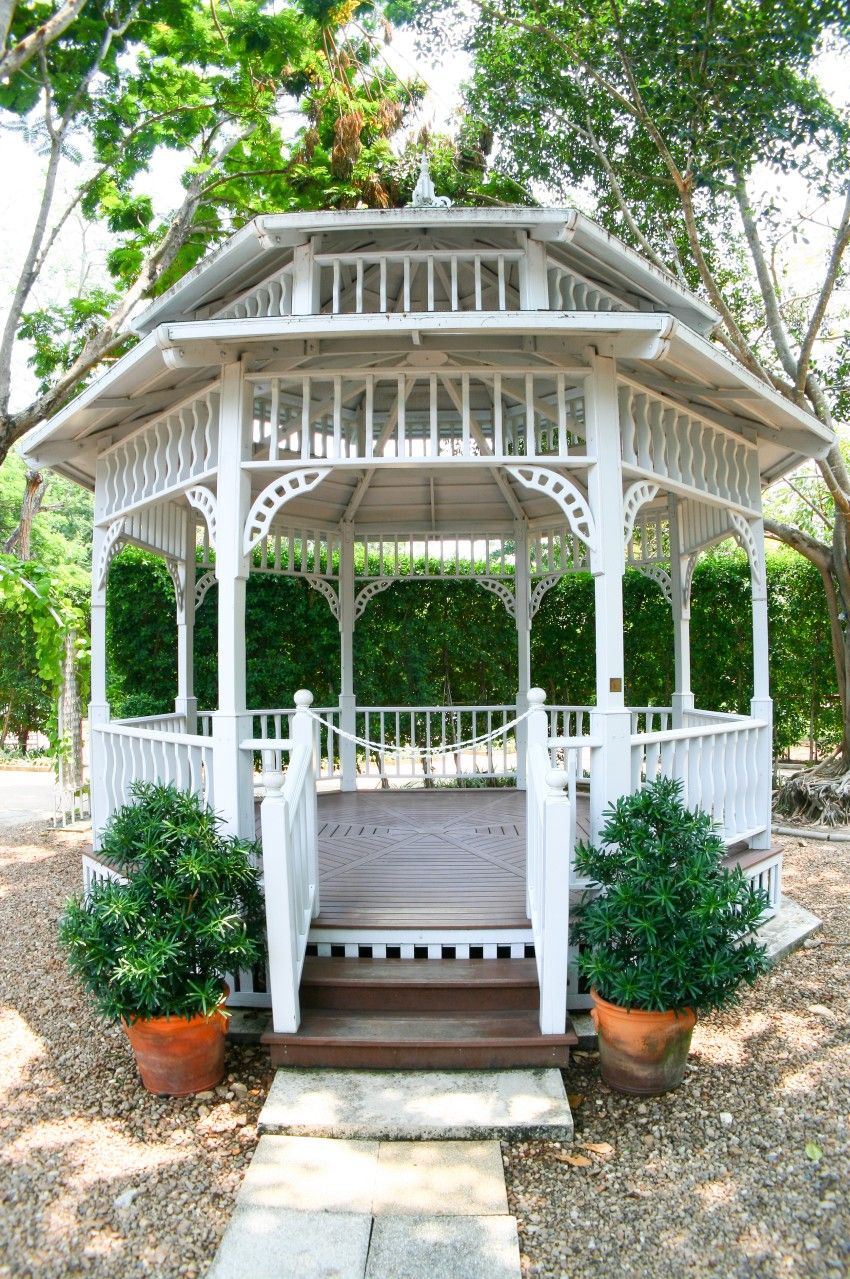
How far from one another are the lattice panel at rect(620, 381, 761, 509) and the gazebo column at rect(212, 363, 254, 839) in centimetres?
204

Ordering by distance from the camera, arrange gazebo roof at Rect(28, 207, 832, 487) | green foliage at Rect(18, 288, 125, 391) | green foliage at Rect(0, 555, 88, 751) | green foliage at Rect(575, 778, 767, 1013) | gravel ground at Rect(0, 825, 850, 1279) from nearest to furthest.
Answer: gravel ground at Rect(0, 825, 850, 1279) < green foliage at Rect(575, 778, 767, 1013) < gazebo roof at Rect(28, 207, 832, 487) < green foliage at Rect(0, 555, 88, 751) < green foliage at Rect(18, 288, 125, 391)

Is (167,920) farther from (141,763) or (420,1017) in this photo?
(141,763)

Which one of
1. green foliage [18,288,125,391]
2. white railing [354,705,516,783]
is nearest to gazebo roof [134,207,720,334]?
white railing [354,705,516,783]

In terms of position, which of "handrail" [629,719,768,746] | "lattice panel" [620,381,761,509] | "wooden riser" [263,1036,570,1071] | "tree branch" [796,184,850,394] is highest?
"tree branch" [796,184,850,394]

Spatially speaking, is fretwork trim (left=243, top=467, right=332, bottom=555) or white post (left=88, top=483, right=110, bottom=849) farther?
white post (left=88, top=483, right=110, bottom=849)

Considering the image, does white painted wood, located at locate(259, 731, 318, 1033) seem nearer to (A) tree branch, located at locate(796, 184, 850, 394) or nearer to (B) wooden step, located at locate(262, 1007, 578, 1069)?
(B) wooden step, located at locate(262, 1007, 578, 1069)

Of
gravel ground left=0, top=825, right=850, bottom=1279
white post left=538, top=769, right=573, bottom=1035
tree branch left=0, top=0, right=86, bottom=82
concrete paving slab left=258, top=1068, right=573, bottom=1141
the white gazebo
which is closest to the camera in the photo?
gravel ground left=0, top=825, right=850, bottom=1279

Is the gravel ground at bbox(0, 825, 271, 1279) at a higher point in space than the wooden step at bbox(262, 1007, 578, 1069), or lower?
lower

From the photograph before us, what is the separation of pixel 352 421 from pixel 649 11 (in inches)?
195

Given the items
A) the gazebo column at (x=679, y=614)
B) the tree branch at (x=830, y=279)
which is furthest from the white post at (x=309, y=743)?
the tree branch at (x=830, y=279)

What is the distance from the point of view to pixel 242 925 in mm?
3498

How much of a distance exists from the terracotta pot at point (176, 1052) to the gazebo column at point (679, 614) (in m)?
4.68

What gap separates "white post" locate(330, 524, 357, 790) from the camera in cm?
781

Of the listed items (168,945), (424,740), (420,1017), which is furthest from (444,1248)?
(424,740)
